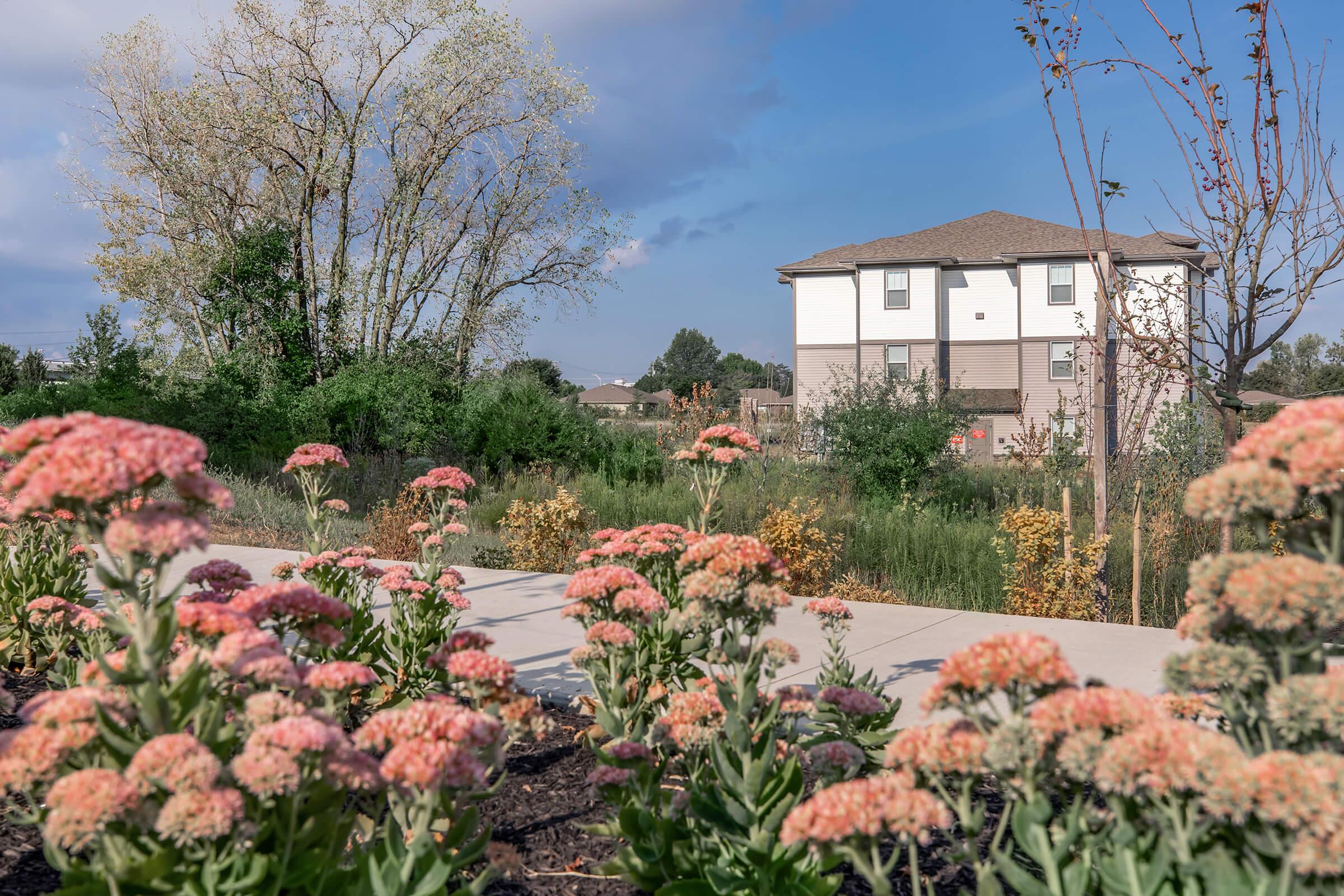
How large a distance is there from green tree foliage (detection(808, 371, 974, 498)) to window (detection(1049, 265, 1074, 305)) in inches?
727

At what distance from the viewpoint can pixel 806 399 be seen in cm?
3123

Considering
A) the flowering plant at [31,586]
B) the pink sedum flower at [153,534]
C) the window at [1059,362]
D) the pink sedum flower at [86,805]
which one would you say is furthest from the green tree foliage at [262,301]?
the window at [1059,362]

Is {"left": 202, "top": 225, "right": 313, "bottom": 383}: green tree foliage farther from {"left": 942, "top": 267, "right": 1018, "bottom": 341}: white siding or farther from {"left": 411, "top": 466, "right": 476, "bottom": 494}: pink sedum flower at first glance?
{"left": 942, "top": 267, "right": 1018, "bottom": 341}: white siding

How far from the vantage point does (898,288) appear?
30.1m

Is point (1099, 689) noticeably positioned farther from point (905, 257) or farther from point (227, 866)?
point (905, 257)

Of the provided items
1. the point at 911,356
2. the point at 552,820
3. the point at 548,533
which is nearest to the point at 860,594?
the point at 548,533

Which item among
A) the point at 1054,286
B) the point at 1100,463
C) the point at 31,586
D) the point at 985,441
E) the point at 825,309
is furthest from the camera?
the point at 825,309

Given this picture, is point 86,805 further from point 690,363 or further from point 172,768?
point 690,363

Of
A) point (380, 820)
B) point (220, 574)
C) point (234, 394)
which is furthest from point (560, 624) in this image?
point (234, 394)

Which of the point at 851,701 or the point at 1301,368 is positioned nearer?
the point at 851,701

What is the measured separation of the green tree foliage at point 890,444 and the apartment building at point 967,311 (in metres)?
15.6

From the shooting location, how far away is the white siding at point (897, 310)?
29859mm

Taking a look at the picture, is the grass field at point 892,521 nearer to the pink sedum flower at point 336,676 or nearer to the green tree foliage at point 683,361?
the pink sedum flower at point 336,676

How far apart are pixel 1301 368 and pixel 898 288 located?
30.8 meters
